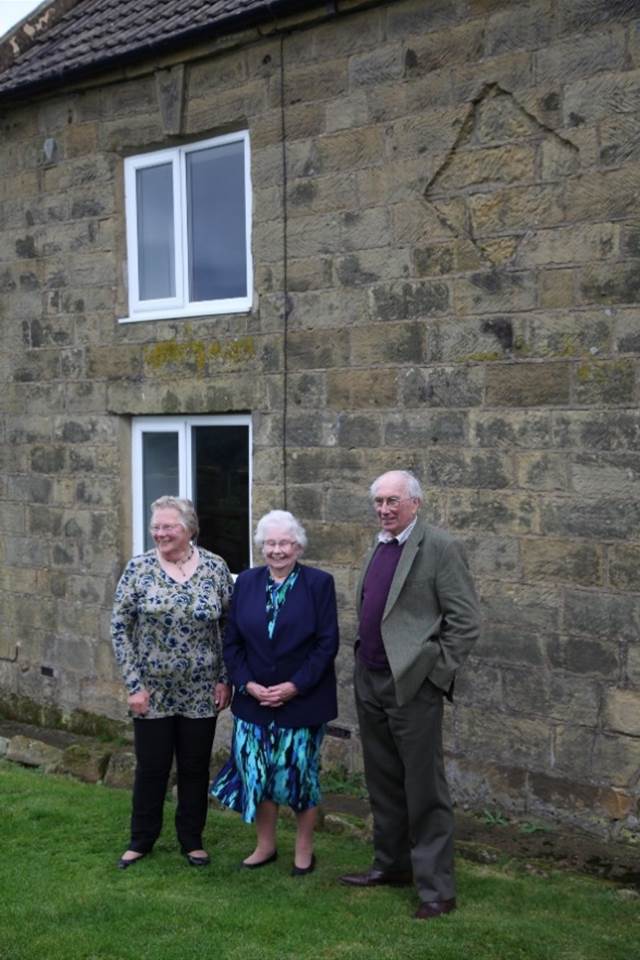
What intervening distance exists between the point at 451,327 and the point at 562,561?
5.29 feet

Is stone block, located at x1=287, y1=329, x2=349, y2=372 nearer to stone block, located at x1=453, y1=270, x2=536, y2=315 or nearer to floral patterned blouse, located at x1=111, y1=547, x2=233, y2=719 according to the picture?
stone block, located at x1=453, y1=270, x2=536, y2=315

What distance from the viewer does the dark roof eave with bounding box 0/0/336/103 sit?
7.17m

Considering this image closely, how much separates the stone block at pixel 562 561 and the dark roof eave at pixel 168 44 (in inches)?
148

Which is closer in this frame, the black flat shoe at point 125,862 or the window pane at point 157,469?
the black flat shoe at point 125,862

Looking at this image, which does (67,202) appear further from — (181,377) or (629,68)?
(629,68)

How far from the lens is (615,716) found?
6.13 metres

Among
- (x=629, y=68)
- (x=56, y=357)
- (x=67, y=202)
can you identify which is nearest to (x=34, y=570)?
(x=56, y=357)

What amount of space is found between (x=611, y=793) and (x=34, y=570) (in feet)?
17.5

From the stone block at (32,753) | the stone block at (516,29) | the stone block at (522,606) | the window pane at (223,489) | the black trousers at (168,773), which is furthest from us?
the window pane at (223,489)

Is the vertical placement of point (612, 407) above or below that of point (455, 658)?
above

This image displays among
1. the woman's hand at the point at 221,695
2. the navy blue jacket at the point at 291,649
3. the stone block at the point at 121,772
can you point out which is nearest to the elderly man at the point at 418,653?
the navy blue jacket at the point at 291,649

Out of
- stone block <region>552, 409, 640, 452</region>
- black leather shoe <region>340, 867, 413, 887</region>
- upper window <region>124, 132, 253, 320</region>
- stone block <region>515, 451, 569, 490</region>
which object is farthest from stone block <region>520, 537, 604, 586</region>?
upper window <region>124, 132, 253, 320</region>

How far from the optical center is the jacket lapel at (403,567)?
196 inches

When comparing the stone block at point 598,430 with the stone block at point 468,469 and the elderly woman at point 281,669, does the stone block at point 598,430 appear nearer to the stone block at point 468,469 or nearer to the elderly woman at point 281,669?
the stone block at point 468,469
